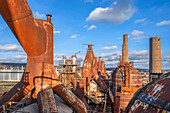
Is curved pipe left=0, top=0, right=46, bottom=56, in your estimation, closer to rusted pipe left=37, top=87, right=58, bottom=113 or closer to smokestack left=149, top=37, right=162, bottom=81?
rusted pipe left=37, top=87, right=58, bottom=113

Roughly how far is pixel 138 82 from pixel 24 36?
14544mm

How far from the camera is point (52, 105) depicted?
6.35m

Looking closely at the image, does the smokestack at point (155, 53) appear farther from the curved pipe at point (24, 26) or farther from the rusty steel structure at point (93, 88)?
the curved pipe at point (24, 26)

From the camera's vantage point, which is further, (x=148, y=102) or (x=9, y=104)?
(x=9, y=104)

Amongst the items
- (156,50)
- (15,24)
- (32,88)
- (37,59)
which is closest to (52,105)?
(32,88)

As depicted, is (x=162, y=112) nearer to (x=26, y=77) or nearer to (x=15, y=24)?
(x=15, y=24)

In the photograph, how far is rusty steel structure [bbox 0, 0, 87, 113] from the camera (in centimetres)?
589

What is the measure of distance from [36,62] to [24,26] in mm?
2556

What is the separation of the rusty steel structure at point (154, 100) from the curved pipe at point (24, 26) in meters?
6.33

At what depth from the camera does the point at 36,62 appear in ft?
24.8

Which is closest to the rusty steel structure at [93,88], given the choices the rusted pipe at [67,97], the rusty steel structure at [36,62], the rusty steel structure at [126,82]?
the rusty steel structure at [126,82]

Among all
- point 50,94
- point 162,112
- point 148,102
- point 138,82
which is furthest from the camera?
point 138,82

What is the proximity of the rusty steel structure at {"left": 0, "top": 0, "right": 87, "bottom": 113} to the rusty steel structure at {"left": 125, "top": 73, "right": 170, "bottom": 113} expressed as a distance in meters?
5.10

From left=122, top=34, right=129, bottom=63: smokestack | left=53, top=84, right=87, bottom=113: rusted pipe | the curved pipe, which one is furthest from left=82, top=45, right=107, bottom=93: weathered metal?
left=122, top=34, right=129, bottom=63: smokestack
